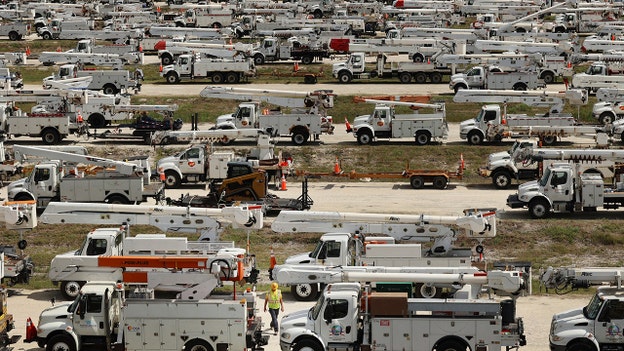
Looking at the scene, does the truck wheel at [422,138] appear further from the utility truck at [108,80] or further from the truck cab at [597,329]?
the truck cab at [597,329]

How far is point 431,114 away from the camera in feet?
224

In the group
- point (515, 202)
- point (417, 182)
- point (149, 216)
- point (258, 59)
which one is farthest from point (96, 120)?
point (149, 216)

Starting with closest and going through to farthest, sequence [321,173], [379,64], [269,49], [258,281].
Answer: [258,281], [321,173], [379,64], [269,49]

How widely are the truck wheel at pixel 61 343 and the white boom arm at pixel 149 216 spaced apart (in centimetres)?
949

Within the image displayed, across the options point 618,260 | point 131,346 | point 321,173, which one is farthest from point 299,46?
point 131,346

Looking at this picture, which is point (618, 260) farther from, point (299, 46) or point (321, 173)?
point (299, 46)

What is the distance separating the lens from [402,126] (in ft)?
223

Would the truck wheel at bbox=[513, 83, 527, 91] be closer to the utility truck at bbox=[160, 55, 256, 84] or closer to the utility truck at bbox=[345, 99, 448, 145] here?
the utility truck at bbox=[345, 99, 448, 145]

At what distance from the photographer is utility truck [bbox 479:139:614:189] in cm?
5478

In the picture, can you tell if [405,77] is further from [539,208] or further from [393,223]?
[393,223]

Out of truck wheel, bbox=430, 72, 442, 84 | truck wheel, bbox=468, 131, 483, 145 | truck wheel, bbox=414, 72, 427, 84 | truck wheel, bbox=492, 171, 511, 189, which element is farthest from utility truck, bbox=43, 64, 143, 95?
truck wheel, bbox=492, 171, 511, 189

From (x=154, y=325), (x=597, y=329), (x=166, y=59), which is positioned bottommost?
(x=166, y=59)

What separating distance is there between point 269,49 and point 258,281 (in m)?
54.0

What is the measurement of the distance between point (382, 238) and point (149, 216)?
782cm
